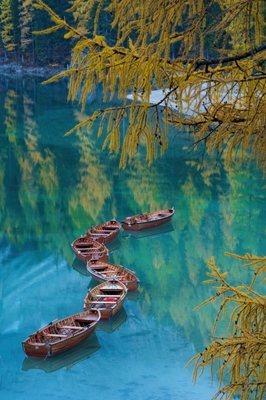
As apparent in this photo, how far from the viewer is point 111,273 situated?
13.2 meters

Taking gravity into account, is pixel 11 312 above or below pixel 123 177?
below

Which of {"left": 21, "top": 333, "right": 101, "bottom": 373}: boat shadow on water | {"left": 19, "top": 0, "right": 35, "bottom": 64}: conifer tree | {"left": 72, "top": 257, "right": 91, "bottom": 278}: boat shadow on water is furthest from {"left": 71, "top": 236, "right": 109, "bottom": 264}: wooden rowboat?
{"left": 19, "top": 0, "right": 35, "bottom": 64}: conifer tree

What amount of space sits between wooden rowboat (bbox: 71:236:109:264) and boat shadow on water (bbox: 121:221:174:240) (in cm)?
158

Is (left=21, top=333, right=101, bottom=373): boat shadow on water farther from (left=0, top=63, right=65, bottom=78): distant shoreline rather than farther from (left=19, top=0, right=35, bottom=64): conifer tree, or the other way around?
(left=19, top=0, right=35, bottom=64): conifer tree

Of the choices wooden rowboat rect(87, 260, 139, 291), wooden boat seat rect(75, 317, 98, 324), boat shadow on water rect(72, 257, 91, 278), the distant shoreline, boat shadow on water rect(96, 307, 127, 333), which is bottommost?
boat shadow on water rect(96, 307, 127, 333)

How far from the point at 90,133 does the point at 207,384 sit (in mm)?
24245

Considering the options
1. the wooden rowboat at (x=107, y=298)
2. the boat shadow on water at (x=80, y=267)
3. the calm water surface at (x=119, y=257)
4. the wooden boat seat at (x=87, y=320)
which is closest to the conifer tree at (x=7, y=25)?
the calm water surface at (x=119, y=257)

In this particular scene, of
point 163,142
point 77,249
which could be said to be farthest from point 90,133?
point 163,142

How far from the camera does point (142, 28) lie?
3.07 metres

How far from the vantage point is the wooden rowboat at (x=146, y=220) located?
16625mm

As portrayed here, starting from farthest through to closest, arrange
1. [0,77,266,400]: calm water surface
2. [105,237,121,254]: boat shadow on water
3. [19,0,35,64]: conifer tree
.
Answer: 1. [19,0,35,64]: conifer tree
2. [105,237,121,254]: boat shadow on water
3. [0,77,266,400]: calm water surface

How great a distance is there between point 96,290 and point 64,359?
7.86 feet

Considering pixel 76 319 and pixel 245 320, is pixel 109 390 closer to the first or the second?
pixel 76 319

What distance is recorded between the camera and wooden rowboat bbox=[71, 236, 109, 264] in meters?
14.3
